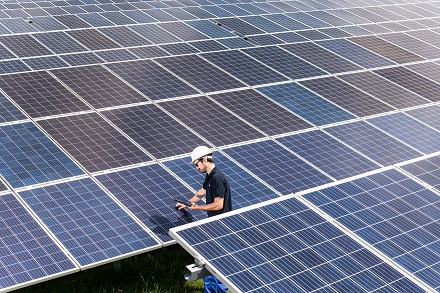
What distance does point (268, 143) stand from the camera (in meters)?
17.1

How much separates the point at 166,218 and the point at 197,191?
1248 mm

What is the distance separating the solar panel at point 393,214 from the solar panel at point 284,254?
0.39 meters

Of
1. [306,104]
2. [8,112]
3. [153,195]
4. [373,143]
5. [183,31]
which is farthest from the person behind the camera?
[183,31]

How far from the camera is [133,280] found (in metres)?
15.2

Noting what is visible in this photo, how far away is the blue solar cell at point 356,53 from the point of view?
2308 cm

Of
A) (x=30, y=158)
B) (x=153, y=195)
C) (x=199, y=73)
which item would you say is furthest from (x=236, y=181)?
(x=199, y=73)

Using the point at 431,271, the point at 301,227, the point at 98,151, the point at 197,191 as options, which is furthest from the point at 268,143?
the point at 431,271

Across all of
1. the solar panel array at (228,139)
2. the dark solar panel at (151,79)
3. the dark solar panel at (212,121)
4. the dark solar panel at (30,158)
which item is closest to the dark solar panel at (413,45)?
the solar panel array at (228,139)

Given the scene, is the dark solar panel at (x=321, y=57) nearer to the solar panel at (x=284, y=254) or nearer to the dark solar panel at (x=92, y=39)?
the dark solar panel at (x=92, y=39)

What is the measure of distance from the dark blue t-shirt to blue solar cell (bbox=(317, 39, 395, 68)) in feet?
34.9

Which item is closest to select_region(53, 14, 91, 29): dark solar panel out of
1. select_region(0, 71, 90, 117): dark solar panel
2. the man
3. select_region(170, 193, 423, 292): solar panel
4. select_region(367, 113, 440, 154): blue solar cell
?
select_region(0, 71, 90, 117): dark solar panel

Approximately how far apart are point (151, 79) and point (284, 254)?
9.02m

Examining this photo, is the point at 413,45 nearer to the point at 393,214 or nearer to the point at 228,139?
the point at 228,139

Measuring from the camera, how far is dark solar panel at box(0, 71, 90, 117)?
16969mm
